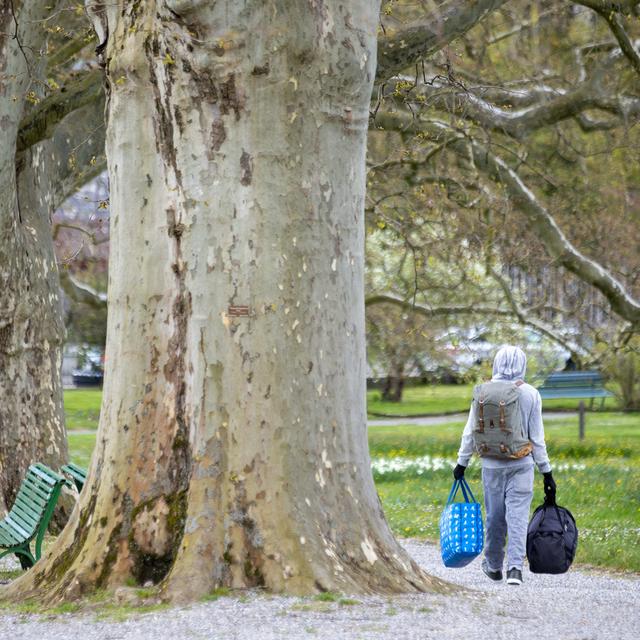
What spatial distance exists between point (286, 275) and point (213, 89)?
1138 mm

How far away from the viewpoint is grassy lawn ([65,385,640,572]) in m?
11.1

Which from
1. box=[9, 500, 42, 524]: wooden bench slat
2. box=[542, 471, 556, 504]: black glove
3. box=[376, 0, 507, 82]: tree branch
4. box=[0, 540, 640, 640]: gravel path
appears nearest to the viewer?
box=[0, 540, 640, 640]: gravel path

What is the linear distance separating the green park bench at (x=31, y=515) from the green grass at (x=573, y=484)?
4.14 m

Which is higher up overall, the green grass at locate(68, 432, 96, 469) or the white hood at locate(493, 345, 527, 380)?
the white hood at locate(493, 345, 527, 380)

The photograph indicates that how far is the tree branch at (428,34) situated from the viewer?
32.2 feet

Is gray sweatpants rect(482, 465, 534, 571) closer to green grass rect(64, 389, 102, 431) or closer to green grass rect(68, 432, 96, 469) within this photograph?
green grass rect(68, 432, 96, 469)

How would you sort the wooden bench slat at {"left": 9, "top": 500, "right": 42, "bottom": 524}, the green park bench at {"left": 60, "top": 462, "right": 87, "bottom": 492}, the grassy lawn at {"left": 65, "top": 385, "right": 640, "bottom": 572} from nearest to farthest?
the wooden bench slat at {"left": 9, "top": 500, "right": 42, "bottom": 524}, the green park bench at {"left": 60, "top": 462, "right": 87, "bottom": 492}, the grassy lawn at {"left": 65, "top": 385, "right": 640, "bottom": 572}

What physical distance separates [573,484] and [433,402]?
75.4ft

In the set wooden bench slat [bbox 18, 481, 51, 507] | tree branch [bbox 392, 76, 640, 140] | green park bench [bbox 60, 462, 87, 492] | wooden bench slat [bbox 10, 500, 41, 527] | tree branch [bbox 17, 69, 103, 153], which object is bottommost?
wooden bench slat [bbox 10, 500, 41, 527]

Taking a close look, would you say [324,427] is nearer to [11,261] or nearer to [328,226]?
[328,226]

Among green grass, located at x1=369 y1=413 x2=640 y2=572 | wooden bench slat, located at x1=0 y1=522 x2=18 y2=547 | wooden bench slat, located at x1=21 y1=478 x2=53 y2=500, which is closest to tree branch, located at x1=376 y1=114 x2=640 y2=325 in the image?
green grass, located at x1=369 y1=413 x2=640 y2=572

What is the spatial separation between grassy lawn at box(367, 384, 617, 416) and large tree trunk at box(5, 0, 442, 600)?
78.8 feet

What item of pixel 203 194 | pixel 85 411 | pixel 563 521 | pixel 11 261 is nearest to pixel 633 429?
pixel 85 411

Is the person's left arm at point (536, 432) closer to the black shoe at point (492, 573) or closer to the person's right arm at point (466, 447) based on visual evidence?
the person's right arm at point (466, 447)
